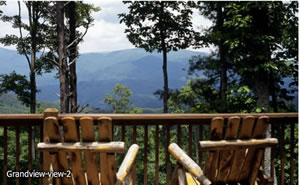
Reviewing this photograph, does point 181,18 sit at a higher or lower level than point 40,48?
higher

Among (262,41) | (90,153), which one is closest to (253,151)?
(90,153)

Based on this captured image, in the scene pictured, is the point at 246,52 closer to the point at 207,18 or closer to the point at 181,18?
the point at 207,18

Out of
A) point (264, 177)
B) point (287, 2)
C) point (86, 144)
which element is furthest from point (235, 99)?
point (86, 144)

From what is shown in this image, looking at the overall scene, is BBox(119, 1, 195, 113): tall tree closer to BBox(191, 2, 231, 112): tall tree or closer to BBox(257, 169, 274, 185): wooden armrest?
BBox(191, 2, 231, 112): tall tree

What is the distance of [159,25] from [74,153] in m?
17.2

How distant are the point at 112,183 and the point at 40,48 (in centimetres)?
1885

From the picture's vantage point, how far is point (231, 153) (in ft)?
7.16

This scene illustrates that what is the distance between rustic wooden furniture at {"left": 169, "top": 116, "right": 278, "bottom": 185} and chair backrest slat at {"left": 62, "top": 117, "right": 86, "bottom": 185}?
27.5 inches

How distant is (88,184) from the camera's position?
2.08 meters

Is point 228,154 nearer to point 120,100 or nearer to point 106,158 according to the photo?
point 106,158

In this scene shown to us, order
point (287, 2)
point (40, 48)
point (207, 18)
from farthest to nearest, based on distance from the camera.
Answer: point (40, 48)
point (207, 18)
point (287, 2)

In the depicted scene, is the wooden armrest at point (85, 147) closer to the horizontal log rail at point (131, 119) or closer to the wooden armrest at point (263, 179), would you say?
the horizontal log rail at point (131, 119)

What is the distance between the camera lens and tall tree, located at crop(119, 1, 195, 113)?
1831 cm

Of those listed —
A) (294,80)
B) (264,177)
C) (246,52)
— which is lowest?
(264,177)
